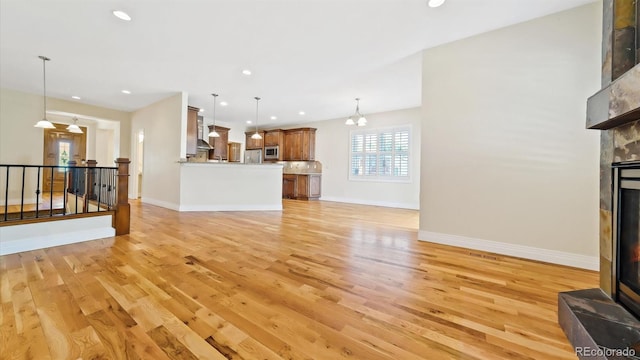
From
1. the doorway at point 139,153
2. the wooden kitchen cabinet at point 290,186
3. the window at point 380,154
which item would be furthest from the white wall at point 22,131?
the window at point 380,154

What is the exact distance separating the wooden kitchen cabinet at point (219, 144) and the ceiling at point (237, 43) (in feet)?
8.55

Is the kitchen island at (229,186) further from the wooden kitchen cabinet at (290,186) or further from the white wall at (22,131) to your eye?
the white wall at (22,131)

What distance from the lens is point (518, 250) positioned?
8.58ft

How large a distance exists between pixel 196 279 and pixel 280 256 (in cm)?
83

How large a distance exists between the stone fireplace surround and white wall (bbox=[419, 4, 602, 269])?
3.36 feet

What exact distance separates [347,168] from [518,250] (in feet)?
16.9

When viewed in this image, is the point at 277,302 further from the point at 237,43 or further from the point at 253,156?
the point at 253,156

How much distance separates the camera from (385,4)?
234cm

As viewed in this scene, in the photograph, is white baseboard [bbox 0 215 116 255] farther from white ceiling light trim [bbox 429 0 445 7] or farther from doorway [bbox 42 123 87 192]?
doorway [bbox 42 123 87 192]

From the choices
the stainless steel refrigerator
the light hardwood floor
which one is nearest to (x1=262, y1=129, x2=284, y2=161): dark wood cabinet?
the stainless steel refrigerator

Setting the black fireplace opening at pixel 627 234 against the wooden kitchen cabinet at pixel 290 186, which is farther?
the wooden kitchen cabinet at pixel 290 186

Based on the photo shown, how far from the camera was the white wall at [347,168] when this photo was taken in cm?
623

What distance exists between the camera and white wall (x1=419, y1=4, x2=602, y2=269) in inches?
92.7

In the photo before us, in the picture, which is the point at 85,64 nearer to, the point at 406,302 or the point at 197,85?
the point at 197,85
